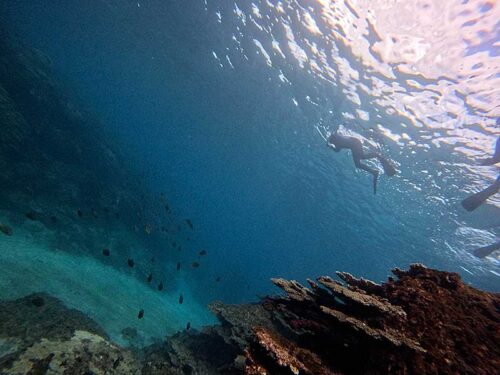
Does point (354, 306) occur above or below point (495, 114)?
below

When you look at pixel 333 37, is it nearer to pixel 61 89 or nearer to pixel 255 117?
pixel 255 117

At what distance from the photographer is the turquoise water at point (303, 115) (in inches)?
491

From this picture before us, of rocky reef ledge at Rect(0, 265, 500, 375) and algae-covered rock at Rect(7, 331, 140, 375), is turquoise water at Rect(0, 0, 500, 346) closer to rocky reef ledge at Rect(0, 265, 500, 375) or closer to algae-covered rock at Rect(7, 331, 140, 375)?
algae-covered rock at Rect(7, 331, 140, 375)

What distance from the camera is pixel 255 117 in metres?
33.6

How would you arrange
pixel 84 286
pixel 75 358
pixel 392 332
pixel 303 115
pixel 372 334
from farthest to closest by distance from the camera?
pixel 303 115 → pixel 84 286 → pixel 75 358 → pixel 392 332 → pixel 372 334

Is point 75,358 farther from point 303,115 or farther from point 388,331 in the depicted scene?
point 303,115

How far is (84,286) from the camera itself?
45.7 ft

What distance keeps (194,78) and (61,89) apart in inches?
590

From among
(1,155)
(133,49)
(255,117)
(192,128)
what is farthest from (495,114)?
(192,128)

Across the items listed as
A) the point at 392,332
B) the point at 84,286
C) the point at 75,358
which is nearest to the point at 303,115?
the point at 84,286

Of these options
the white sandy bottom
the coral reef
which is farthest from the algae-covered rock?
the white sandy bottom

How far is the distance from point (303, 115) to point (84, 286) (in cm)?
2068

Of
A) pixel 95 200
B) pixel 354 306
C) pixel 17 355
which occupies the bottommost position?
pixel 17 355

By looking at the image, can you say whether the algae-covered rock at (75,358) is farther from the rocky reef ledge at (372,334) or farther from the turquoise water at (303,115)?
the turquoise water at (303,115)
